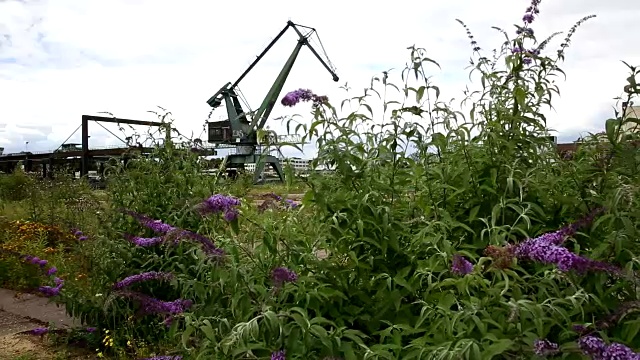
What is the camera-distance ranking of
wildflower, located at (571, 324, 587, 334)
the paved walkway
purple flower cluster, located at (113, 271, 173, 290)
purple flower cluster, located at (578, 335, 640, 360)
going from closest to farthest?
purple flower cluster, located at (578, 335, 640, 360)
wildflower, located at (571, 324, 587, 334)
purple flower cluster, located at (113, 271, 173, 290)
the paved walkway

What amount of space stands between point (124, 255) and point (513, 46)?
2535 millimetres

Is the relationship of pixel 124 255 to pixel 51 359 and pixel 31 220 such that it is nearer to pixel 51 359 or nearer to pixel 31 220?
pixel 51 359

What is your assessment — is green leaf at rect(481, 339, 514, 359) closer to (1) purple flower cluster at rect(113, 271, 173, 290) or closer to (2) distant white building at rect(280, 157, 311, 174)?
(2) distant white building at rect(280, 157, 311, 174)

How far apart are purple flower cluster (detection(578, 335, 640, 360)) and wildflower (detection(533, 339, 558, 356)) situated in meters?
0.07

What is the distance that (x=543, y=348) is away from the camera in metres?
1.56

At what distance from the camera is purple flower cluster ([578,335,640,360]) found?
1495mm

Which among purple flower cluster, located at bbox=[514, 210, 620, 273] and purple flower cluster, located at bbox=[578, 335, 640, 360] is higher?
purple flower cluster, located at bbox=[514, 210, 620, 273]

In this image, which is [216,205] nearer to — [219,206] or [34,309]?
[219,206]

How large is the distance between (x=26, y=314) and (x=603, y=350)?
186 inches

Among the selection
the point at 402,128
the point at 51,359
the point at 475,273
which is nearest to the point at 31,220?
the point at 51,359

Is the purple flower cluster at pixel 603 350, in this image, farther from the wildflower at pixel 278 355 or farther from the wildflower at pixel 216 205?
the wildflower at pixel 216 205

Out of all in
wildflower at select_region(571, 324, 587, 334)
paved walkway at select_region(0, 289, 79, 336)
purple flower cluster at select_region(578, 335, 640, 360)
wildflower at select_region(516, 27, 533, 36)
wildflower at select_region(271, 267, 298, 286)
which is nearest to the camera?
purple flower cluster at select_region(578, 335, 640, 360)

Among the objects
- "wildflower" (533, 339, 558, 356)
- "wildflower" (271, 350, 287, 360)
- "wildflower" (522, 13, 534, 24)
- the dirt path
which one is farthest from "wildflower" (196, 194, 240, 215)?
the dirt path

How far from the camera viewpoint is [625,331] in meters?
1.79
